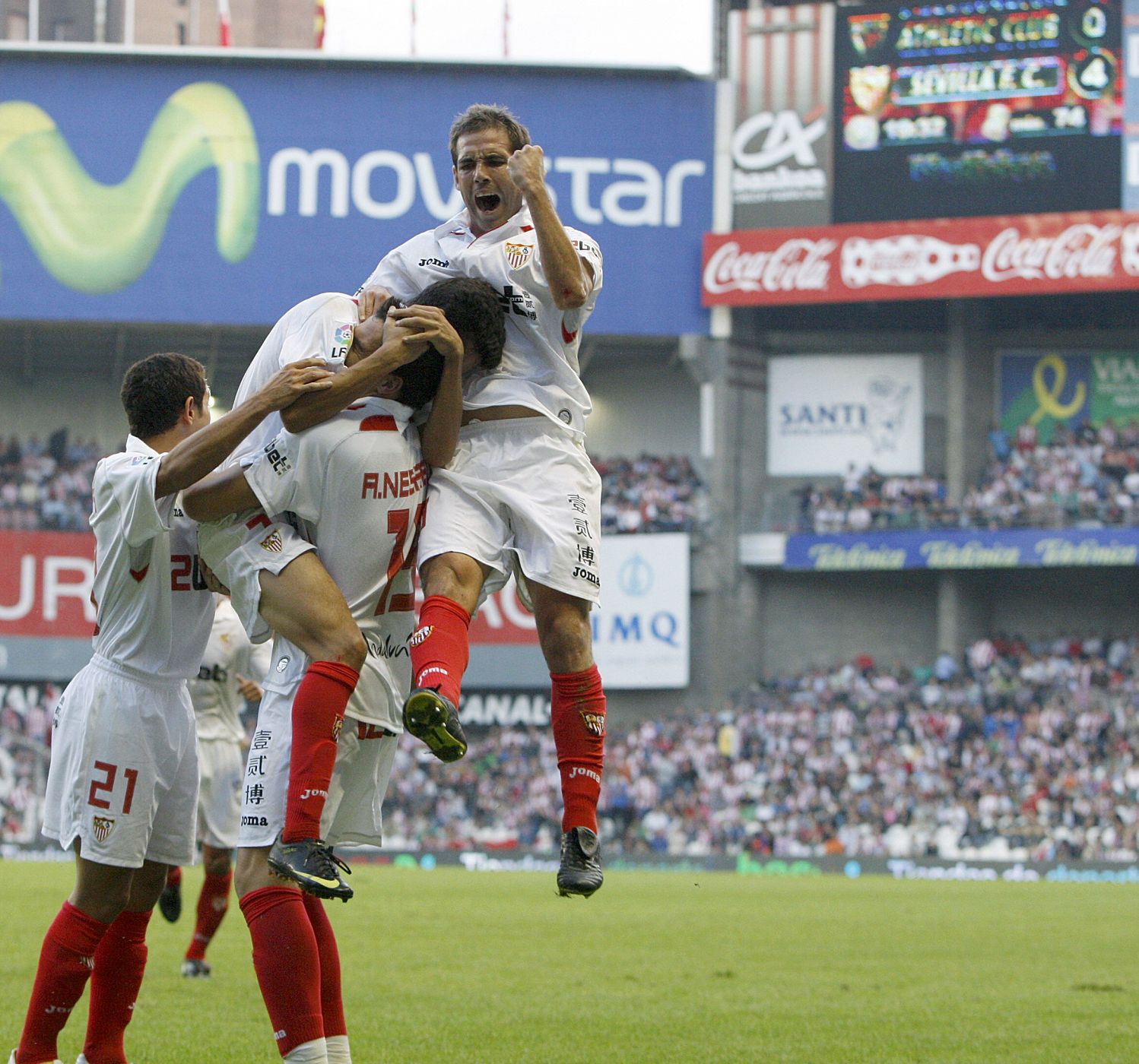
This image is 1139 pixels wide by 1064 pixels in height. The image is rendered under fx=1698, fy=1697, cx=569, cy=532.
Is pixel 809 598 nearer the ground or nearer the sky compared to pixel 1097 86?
nearer the ground

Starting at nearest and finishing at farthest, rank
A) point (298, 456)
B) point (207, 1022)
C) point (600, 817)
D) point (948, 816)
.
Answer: point (298, 456)
point (207, 1022)
point (948, 816)
point (600, 817)

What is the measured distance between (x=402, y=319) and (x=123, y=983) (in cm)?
270

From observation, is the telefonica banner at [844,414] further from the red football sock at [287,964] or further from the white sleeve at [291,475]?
the red football sock at [287,964]

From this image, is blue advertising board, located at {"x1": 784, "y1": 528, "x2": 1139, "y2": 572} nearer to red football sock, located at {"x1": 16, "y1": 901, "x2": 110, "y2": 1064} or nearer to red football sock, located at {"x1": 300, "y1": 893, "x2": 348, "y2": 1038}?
red football sock, located at {"x1": 300, "y1": 893, "x2": 348, "y2": 1038}

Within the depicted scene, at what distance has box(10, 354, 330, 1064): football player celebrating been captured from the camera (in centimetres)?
586

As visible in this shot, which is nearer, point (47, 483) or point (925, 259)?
point (925, 259)

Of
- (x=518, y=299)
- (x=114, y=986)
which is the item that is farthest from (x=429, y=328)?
(x=114, y=986)

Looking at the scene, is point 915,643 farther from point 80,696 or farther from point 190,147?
point 80,696

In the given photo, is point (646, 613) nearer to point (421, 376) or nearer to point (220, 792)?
point (220, 792)

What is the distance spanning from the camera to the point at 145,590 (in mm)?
6074

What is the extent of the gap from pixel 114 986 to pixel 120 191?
3387cm

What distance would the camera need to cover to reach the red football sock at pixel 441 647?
17.2 feet

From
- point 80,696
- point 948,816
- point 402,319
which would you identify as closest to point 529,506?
point 402,319

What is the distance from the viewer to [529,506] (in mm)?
5812
